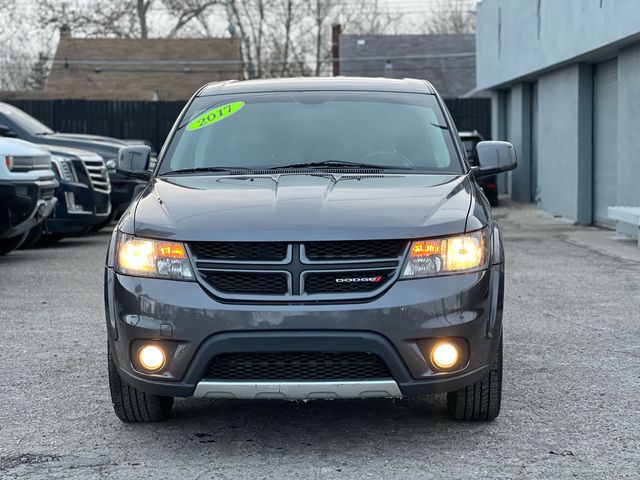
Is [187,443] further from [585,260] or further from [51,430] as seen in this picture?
[585,260]

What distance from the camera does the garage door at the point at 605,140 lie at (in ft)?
61.5

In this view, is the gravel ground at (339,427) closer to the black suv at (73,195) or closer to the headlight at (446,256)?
the headlight at (446,256)

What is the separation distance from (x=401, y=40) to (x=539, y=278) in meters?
41.9

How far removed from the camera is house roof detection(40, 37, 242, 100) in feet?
152

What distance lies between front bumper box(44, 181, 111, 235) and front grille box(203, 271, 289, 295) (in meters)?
10.7

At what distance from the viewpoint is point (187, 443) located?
16.8 ft

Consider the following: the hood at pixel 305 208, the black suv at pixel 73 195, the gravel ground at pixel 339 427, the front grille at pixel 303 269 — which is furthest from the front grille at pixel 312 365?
the black suv at pixel 73 195

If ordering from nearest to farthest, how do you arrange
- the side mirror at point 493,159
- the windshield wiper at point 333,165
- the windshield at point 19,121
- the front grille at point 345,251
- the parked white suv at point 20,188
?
the front grille at point 345,251
the windshield wiper at point 333,165
the side mirror at point 493,159
the parked white suv at point 20,188
the windshield at point 19,121

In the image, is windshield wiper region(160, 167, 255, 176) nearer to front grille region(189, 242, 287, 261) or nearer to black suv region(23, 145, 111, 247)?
front grille region(189, 242, 287, 261)

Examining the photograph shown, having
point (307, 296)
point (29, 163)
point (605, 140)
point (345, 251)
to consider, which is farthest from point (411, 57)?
point (307, 296)

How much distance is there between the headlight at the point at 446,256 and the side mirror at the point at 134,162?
223 centimetres

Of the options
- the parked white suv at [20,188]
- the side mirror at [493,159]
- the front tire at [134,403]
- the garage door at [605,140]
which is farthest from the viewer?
the garage door at [605,140]

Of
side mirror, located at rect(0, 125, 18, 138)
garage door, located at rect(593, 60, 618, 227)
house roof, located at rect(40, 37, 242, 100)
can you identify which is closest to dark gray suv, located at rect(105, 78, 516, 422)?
side mirror, located at rect(0, 125, 18, 138)

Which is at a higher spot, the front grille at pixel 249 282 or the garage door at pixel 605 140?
the garage door at pixel 605 140
